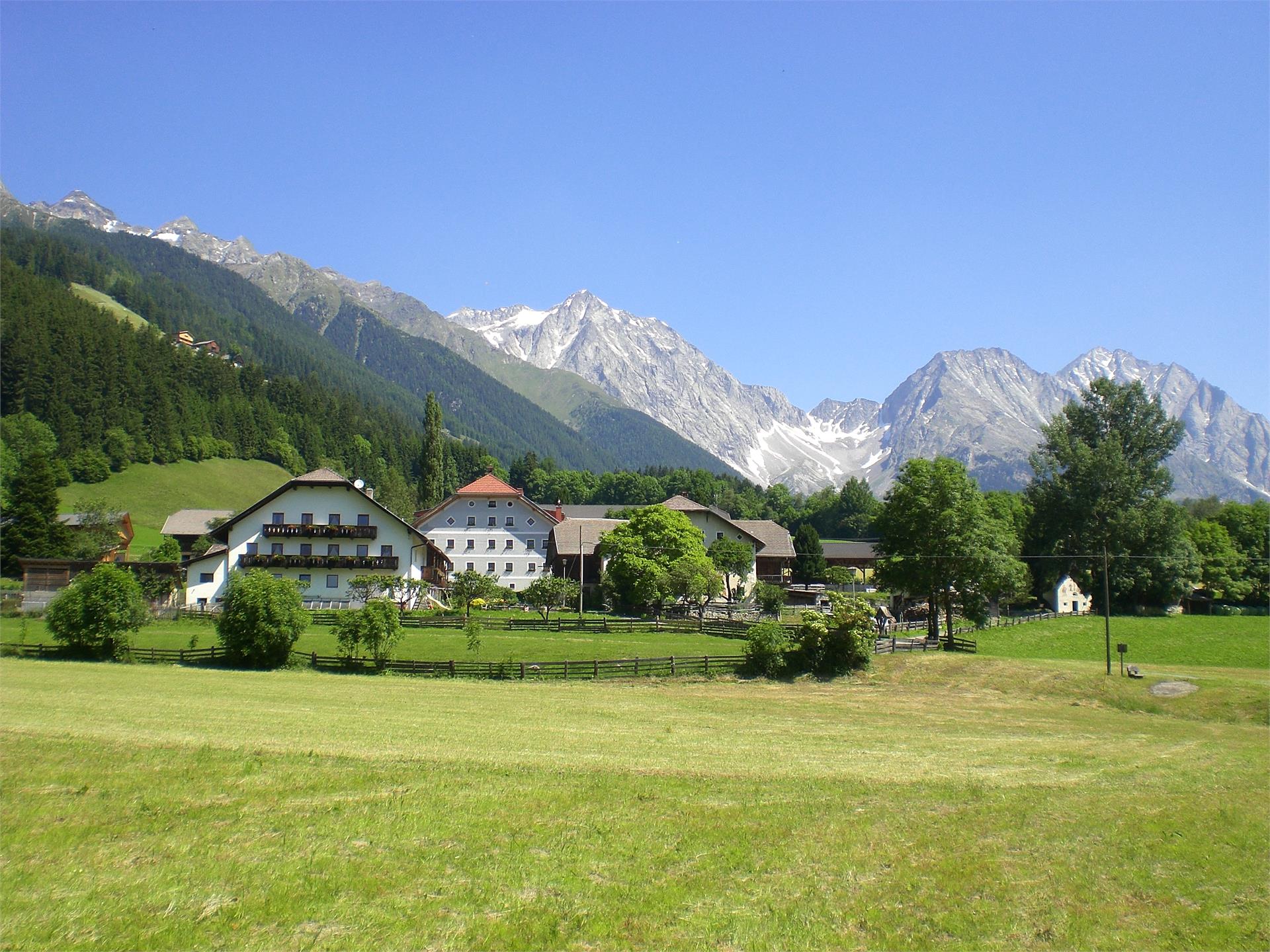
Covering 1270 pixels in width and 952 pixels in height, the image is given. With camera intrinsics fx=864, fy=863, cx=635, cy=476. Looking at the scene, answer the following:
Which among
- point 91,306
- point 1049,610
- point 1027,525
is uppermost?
point 91,306

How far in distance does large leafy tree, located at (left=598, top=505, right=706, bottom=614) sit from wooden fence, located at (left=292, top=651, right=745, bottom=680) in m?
27.1

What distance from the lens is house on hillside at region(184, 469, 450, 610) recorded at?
70.2m

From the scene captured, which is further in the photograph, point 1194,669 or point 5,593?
point 5,593

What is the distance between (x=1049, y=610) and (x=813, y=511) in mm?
114361

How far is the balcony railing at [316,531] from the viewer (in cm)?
7131

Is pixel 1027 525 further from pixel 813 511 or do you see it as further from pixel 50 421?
pixel 50 421

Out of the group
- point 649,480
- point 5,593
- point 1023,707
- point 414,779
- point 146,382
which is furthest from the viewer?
point 649,480

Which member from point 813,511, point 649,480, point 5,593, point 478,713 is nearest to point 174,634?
point 5,593

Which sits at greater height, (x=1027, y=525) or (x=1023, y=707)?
(x=1027, y=525)

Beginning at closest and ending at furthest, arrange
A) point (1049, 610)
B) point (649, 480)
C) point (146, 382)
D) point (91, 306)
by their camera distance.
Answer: point (1049, 610) → point (146, 382) → point (91, 306) → point (649, 480)

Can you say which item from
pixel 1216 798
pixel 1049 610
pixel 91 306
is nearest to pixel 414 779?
pixel 1216 798

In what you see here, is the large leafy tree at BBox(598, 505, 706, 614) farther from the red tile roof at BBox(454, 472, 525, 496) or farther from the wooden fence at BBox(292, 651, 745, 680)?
the wooden fence at BBox(292, 651, 745, 680)

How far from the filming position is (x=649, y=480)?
195 m

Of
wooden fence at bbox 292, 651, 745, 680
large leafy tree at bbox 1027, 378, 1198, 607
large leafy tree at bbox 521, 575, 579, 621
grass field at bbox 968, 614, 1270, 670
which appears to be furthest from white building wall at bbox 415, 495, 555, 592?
large leafy tree at bbox 1027, 378, 1198, 607
